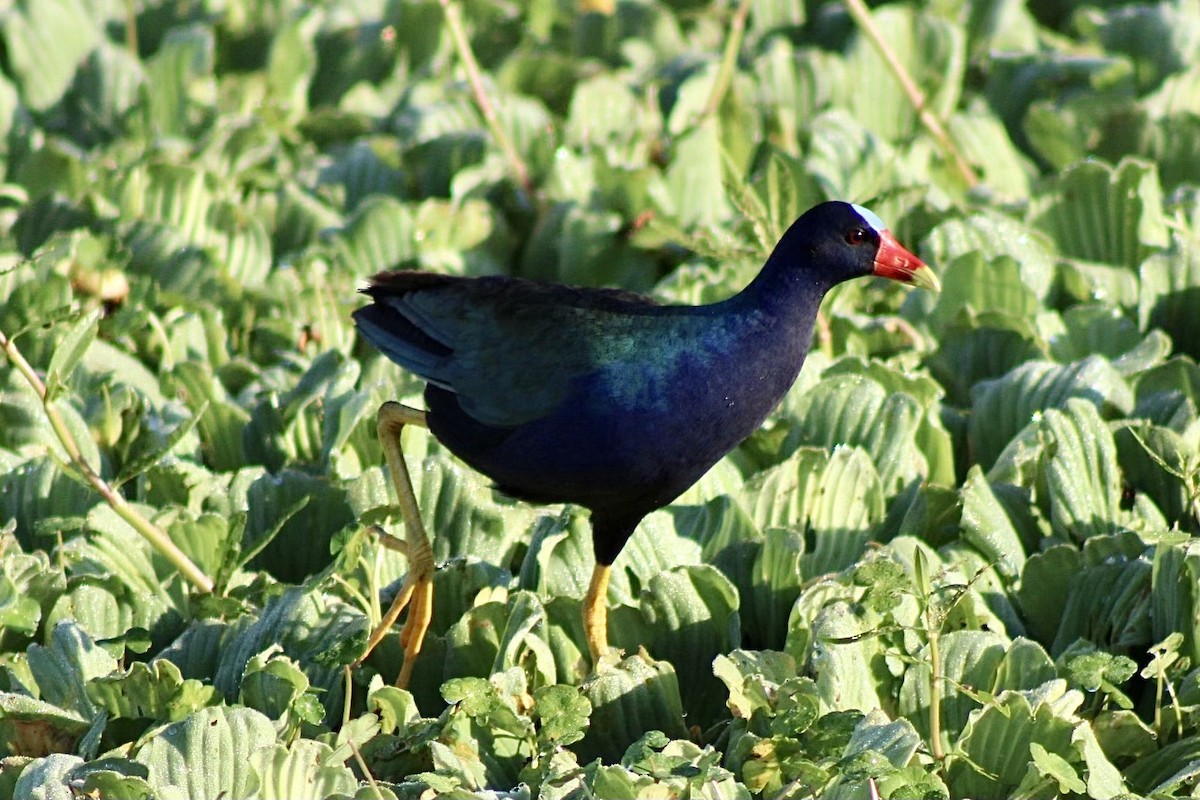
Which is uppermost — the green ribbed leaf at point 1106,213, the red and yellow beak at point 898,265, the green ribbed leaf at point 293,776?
the red and yellow beak at point 898,265

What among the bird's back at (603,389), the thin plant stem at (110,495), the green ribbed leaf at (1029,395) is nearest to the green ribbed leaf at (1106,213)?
the green ribbed leaf at (1029,395)

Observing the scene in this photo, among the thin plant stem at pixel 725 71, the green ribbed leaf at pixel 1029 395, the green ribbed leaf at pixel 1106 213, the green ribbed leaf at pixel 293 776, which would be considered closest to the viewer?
the green ribbed leaf at pixel 293 776

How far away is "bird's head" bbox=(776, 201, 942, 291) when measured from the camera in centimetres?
264

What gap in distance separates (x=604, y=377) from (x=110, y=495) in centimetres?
89

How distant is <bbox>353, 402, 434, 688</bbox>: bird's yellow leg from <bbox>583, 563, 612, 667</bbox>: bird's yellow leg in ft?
0.84

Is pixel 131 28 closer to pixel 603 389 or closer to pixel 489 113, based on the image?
pixel 489 113

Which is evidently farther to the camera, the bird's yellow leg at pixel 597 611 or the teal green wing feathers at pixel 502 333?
the bird's yellow leg at pixel 597 611

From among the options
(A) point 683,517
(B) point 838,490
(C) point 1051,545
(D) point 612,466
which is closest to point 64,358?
(D) point 612,466

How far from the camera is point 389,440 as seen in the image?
2908 mm

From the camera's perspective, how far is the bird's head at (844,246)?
2.64 m

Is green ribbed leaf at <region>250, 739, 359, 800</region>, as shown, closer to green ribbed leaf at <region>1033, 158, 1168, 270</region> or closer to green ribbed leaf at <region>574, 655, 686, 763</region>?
green ribbed leaf at <region>574, 655, 686, 763</region>

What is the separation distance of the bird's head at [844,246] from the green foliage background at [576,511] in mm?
441

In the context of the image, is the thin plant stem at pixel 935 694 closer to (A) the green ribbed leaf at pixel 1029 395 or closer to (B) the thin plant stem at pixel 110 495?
(A) the green ribbed leaf at pixel 1029 395

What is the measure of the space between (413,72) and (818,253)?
305 centimetres
